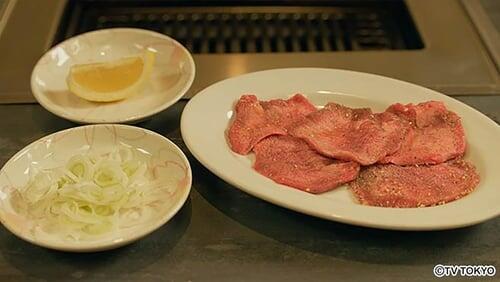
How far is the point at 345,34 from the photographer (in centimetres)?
135

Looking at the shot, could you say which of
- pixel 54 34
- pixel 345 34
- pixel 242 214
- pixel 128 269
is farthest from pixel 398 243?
pixel 54 34

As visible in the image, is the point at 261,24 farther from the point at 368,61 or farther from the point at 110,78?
the point at 110,78

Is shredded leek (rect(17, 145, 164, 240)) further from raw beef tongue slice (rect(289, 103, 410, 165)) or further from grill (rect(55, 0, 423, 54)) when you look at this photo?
grill (rect(55, 0, 423, 54))

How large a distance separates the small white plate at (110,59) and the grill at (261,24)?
0.14m

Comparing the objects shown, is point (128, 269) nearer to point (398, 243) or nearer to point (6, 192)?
point (6, 192)

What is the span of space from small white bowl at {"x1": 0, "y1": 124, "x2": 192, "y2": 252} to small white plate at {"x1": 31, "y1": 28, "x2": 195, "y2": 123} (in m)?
0.06

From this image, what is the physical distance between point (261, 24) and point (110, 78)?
40 centimetres

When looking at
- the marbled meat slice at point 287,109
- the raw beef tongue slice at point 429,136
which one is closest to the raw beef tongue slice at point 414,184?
the raw beef tongue slice at point 429,136

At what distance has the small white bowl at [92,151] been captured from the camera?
783 mm

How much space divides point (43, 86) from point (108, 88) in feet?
0.35

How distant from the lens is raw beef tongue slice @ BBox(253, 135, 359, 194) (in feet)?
2.89

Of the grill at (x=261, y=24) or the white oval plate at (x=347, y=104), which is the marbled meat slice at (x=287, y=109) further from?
the grill at (x=261, y=24)

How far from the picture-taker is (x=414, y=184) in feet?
2.88

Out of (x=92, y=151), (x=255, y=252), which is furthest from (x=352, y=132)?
(x=92, y=151)
